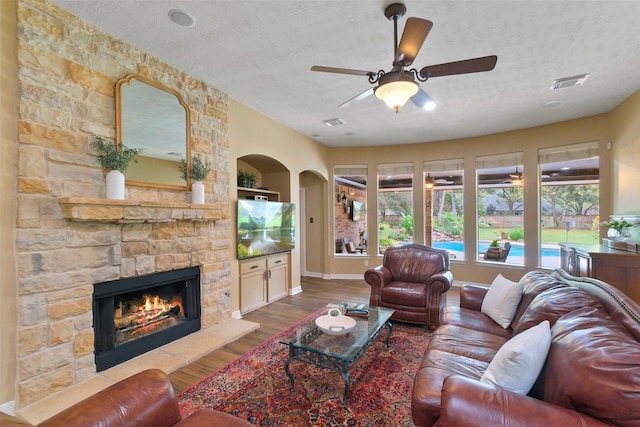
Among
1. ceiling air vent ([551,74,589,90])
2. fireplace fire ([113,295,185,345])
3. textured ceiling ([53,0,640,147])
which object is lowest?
fireplace fire ([113,295,185,345])

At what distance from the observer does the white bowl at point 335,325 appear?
91.4 inches

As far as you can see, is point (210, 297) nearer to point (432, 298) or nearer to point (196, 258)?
point (196, 258)

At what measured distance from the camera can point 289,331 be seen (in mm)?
3402

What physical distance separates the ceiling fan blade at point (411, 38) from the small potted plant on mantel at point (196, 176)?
230cm

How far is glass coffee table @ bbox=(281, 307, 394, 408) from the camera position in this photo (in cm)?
203

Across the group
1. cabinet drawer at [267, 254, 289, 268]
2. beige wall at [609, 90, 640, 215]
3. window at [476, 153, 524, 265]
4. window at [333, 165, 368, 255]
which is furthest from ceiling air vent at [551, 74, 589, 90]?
cabinet drawer at [267, 254, 289, 268]

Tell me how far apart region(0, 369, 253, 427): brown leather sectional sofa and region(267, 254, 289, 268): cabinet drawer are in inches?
123

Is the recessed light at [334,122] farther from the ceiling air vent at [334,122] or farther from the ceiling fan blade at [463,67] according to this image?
the ceiling fan blade at [463,67]

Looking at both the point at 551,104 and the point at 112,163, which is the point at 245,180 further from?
the point at 551,104

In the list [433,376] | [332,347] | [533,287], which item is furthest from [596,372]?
[332,347]

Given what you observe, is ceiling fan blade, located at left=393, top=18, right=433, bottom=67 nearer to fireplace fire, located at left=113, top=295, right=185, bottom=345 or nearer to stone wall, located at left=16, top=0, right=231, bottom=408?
stone wall, located at left=16, top=0, right=231, bottom=408

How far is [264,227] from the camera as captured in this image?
4.39m

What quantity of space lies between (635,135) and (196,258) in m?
5.65

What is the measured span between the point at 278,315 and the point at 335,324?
1.78 meters
